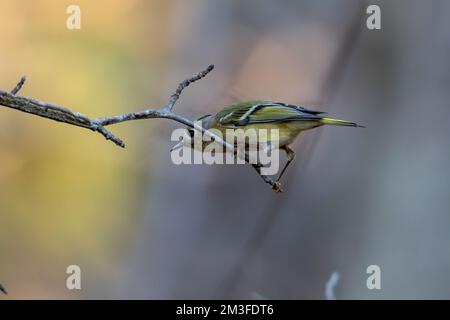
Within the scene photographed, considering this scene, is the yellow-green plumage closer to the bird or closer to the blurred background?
the bird

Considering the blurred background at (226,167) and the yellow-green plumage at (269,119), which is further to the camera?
the blurred background at (226,167)

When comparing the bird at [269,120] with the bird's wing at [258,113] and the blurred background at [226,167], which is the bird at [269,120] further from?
the blurred background at [226,167]

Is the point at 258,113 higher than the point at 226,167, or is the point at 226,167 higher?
the point at 258,113

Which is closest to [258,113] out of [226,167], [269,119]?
[269,119]

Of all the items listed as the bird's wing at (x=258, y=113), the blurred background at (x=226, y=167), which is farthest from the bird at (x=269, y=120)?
the blurred background at (x=226, y=167)

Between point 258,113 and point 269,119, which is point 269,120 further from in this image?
point 258,113

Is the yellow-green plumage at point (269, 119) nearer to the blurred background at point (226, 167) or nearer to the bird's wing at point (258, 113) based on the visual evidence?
the bird's wing at point (258, 113)

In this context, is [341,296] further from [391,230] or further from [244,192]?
[244,192]

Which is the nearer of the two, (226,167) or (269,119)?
(269,119)
